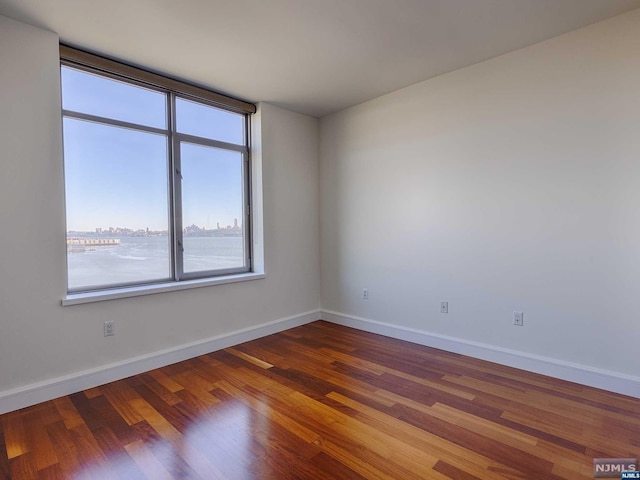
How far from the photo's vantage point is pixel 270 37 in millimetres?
2494

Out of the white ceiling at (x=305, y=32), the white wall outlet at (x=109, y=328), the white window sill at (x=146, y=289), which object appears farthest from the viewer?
the white wall outlet at (x=109, y=328)

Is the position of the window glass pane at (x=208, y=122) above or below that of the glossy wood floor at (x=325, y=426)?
above

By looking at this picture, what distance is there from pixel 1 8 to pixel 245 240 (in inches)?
101

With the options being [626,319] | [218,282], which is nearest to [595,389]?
[626,319]

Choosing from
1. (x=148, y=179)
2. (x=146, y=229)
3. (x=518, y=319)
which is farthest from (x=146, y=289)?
(x=518, y=319)

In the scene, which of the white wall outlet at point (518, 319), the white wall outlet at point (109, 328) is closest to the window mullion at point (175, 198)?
the white wall outlet at point (109, 328)

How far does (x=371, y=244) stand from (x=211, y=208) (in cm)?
180

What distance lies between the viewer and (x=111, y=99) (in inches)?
113

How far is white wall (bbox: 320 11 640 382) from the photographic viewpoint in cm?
236

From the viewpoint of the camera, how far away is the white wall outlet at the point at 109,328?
8.77ft

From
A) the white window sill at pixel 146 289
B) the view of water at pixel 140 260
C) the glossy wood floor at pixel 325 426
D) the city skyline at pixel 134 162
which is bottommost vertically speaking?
the glossy wood floor at pixel 325 426

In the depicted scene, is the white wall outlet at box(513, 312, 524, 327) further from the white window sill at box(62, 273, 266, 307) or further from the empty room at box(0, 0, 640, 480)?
the white window sill at box(62, 273, 266, 307)

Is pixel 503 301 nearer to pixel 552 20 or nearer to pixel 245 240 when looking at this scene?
pixel 552 20

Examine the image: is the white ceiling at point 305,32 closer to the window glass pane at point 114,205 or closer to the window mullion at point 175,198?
the window mullion at point 175,198
